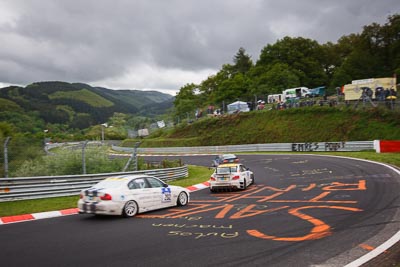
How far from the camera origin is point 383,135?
42094mm

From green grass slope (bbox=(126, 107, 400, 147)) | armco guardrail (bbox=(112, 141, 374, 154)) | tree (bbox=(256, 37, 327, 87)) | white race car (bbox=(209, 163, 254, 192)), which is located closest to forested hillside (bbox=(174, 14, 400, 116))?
tree (bbox=(256, 37, 327, 87))

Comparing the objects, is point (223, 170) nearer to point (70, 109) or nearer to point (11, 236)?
point (11, 236)

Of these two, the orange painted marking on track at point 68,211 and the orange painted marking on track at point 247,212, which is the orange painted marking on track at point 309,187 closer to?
the orange painted marking on track at point 247,212

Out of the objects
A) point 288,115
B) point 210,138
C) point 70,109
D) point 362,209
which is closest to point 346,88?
point 288,115

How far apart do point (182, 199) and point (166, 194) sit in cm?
91

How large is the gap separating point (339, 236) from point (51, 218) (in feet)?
28.5

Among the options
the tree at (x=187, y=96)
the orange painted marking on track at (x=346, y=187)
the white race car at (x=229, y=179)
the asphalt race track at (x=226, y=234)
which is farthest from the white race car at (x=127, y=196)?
the tree at (x=187, y=96)

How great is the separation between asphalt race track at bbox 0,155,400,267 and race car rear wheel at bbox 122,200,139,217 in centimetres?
28

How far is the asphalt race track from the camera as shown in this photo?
6.66 m

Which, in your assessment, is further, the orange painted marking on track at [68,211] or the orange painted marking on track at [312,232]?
the orange painted marking on track at [68,211]

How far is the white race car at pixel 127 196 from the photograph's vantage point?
1120cm

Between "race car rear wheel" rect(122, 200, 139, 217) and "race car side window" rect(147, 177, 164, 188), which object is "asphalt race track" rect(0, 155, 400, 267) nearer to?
"race car rear wheel" rect(122, 200, 139, 217)

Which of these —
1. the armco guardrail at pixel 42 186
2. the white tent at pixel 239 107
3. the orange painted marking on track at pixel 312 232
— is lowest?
the orange painted marking on track at pixel 312 232

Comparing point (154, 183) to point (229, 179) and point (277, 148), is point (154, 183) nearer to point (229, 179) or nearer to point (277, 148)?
point (229, 179)
